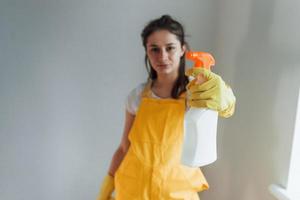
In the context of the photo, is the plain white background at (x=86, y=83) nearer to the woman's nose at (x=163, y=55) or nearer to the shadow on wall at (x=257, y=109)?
the shadow on wall at (x=257, y=109)

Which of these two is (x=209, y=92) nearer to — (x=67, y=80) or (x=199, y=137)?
(x=199, y=137)

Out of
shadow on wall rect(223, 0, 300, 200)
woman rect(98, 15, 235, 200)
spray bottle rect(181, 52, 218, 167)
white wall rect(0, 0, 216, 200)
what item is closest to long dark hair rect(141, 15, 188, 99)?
woman rect(98, 15, 235, 200)

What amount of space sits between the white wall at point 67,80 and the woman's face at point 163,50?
386mm

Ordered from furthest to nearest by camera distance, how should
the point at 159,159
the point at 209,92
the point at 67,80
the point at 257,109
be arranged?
the point at 67,80, the point at 257,109, the point at 159,159, the point at 209,92

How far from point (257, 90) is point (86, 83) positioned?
681 mm

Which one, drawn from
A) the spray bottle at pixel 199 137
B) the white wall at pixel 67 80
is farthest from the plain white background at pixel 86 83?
the spray bottle at pixel 199 137

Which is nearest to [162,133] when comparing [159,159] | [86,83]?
[159,159]

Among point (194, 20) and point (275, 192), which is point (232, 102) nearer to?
point (275, 192)

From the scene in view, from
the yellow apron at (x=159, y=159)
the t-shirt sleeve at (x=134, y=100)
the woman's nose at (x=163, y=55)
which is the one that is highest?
the woman's nose at (x=163, y=55)

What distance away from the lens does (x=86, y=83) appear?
1391 mm

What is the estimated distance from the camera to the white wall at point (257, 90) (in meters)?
0.95

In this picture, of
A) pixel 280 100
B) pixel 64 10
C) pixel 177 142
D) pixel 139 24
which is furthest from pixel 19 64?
pixel 280 100

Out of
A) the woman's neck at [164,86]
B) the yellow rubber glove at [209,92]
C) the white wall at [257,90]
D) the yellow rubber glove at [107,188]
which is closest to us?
the yellow rubber glove at [209,92]

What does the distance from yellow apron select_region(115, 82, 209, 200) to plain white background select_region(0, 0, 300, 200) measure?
274mm
